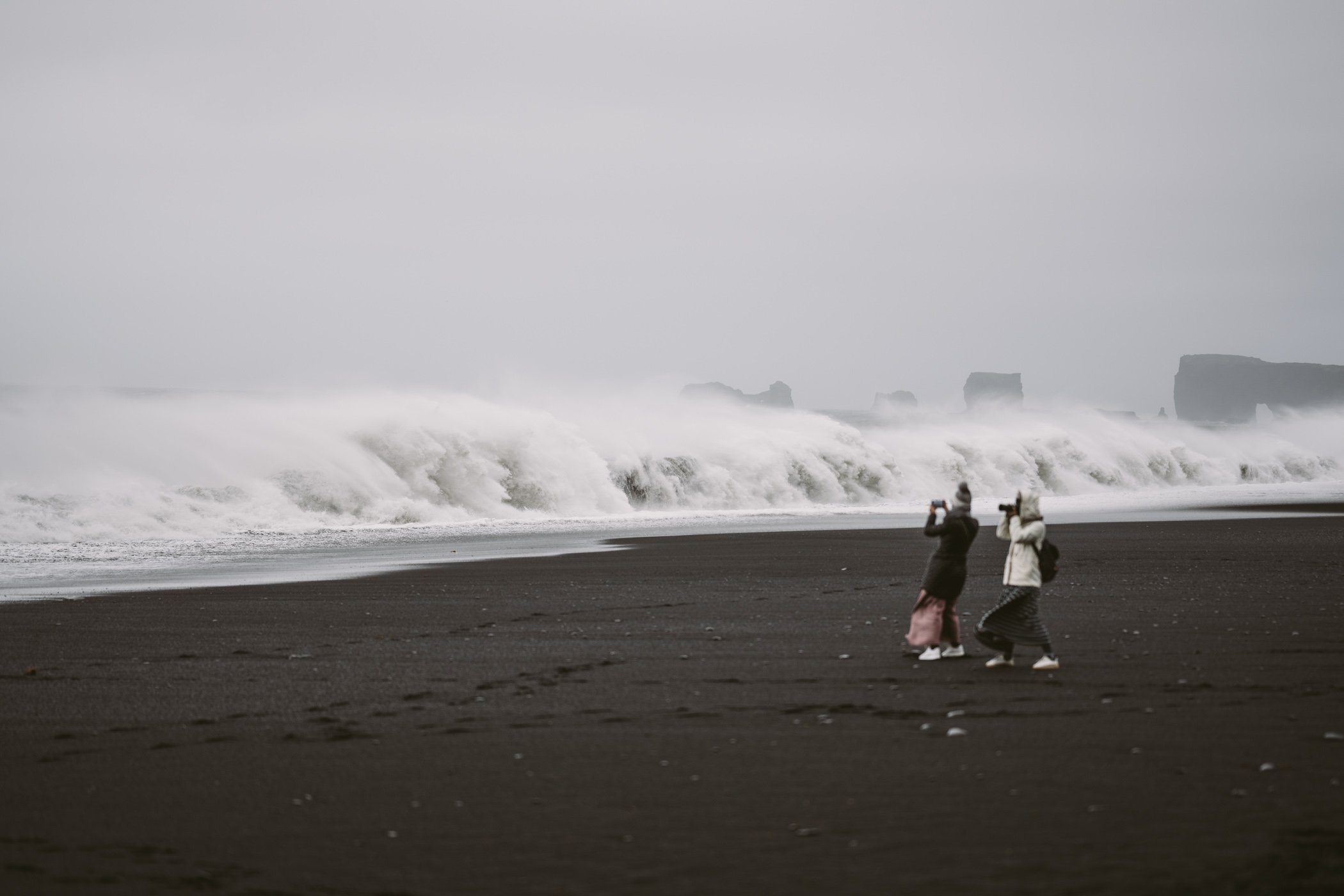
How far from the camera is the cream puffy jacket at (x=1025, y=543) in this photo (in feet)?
36.3

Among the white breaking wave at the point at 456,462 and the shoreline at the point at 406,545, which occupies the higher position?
the white breaking wave at the point at 456,462

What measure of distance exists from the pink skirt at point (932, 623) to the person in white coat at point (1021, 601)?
35cm

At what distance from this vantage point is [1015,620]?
10.9 meters

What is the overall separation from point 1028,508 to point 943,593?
97 centimetres

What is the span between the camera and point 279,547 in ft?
88.2

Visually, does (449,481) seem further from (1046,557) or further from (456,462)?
(1046,557)

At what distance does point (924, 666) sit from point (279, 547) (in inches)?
731

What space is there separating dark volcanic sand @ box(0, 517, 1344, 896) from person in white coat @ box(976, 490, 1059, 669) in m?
0.29

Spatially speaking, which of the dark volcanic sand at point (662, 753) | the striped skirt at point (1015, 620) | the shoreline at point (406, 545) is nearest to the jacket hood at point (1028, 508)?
the striped skirt at point (1015, 620)

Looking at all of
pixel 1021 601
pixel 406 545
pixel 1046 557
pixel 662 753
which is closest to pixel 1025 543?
pixel 1046 557

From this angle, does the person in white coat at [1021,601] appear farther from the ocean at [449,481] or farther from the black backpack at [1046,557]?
the ocean at [449,481]

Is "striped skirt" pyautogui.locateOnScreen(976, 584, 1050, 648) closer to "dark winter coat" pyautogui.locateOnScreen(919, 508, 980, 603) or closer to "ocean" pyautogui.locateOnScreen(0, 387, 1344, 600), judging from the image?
"dark winter coat" pyautogui.locateOnScreen(919, 508, 980, 603)

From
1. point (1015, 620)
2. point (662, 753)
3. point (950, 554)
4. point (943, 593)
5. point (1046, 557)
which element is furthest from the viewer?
point (950, 554)

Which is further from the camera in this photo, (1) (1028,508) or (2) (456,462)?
(2) (456,462)
